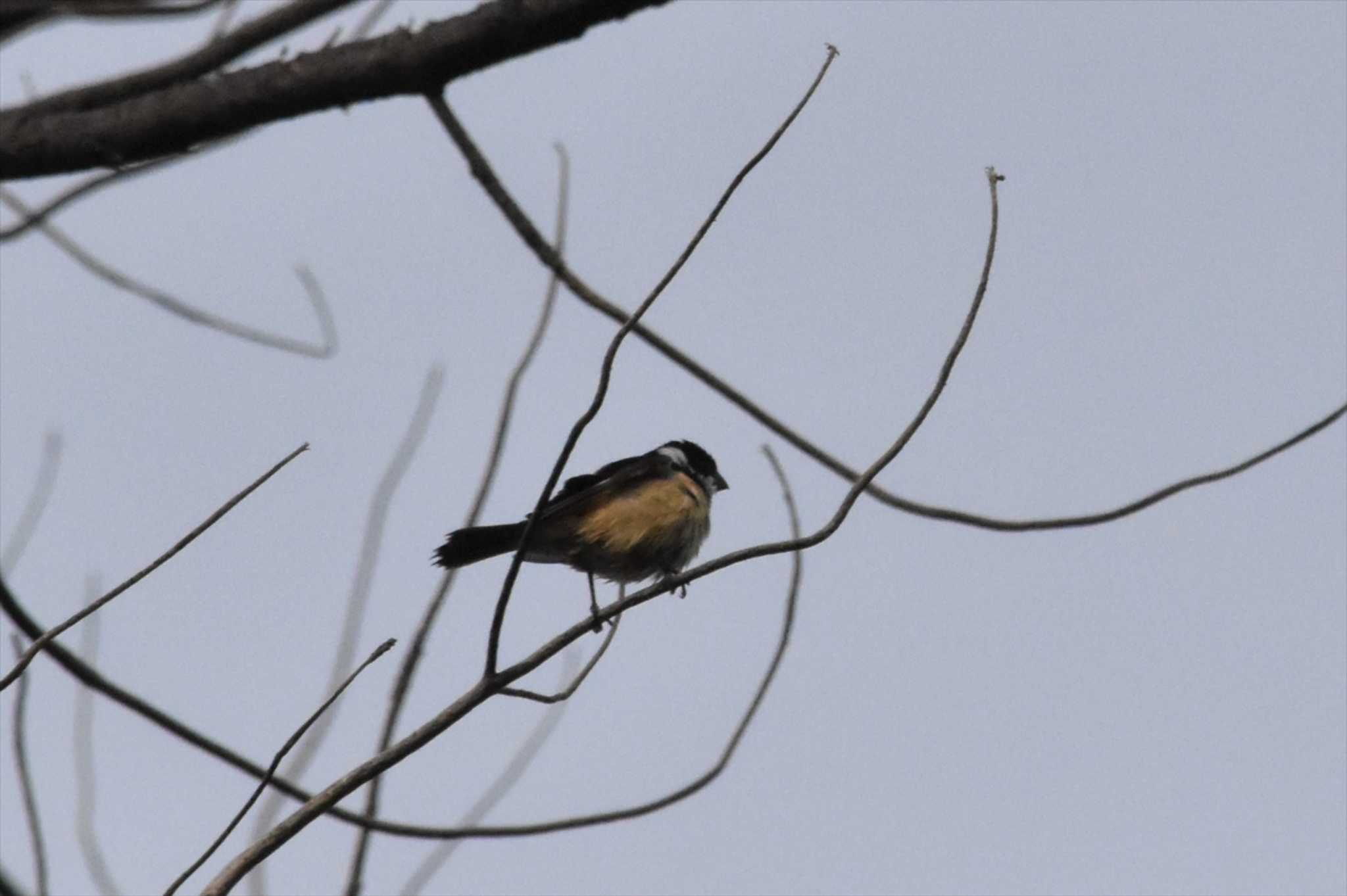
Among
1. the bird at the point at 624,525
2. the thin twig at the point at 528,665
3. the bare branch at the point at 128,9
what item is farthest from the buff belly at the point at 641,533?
the bare branch at the point at 128,9

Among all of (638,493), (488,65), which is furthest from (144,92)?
(638,493)

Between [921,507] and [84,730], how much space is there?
1.84 metres

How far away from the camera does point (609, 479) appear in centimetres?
565

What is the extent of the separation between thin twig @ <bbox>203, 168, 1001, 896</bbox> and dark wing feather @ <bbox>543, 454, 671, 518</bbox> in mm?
2671

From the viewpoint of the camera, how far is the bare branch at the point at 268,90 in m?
1.82

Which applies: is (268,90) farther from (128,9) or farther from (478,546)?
(478,546)

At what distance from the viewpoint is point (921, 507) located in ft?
10.6

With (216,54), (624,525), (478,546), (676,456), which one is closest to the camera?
(216,54)

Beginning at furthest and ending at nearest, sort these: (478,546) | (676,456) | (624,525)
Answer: (676,456) < (624,525) < (478,546)

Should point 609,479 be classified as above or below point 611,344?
above

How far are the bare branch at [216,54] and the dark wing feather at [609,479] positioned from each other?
356 cm

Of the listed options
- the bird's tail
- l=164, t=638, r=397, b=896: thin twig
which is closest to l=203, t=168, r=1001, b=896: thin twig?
l=164, t=638, r=397, b=896: thin twig

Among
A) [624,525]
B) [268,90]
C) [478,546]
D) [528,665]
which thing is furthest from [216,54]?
[624,525]

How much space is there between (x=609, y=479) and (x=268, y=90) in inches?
151
